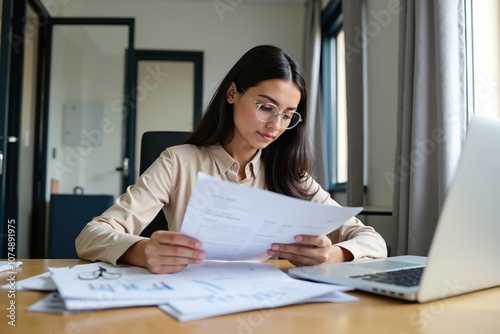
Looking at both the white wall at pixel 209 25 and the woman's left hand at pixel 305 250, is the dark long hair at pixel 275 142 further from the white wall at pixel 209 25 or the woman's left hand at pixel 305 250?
the white wall at pixel 209 25

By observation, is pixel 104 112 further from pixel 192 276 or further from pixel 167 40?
pixel 192 276

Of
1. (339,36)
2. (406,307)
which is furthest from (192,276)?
(339,36)

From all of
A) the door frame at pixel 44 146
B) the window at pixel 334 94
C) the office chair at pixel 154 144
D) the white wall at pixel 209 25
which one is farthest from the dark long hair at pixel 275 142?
the white wall at pixel 209 25

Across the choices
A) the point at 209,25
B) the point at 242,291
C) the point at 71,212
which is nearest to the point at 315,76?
the point at 209,25

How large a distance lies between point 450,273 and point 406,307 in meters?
0.08

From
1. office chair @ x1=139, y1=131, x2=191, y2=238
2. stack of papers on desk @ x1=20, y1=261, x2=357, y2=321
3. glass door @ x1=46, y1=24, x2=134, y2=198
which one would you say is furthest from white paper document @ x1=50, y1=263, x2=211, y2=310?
glass door @ x1=46, y1=24, x2=134, y2=198

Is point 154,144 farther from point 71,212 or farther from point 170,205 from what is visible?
point 71,212

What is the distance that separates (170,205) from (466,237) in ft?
2.93

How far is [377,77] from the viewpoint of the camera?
2.78 meters

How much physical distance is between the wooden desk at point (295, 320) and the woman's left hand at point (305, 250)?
0.68 ft

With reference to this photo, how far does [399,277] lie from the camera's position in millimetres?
732

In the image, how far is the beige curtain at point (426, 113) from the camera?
177cm

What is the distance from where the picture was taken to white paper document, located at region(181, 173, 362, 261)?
0.63 metres

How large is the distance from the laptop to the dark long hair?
67 centimetres
